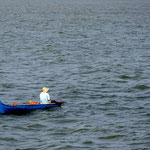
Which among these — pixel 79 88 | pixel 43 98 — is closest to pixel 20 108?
pixel 43 98

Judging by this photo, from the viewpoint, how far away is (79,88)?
33.5m

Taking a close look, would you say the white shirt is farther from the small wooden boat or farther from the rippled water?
the rippled water

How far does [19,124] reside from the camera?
2572cm

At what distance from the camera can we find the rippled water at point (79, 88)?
2391cm

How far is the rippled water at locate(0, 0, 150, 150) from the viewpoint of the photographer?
78.4 ft

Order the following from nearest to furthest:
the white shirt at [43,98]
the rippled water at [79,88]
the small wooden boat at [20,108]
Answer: the rippled water at [79,88] → the small wooden boat at [20,108] → the white shirt at [43,98]

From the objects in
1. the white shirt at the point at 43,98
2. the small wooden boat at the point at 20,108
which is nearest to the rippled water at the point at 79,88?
the small wooden boat at the point at 20,108

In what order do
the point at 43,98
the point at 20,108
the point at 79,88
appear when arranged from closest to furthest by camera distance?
1. the point at 20,108
2. the point at 43,98
3. the point at 79,88

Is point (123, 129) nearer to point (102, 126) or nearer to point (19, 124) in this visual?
point (102, 126)

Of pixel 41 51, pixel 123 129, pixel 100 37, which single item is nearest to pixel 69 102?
pixel 123 129

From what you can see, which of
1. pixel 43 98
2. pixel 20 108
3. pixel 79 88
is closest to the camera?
pixel 20 108

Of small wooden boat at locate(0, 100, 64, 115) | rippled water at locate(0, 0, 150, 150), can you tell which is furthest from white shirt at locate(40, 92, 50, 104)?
rippled water at locate(0, 0, 150, 150)

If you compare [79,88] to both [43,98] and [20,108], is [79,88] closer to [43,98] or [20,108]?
[43,98]

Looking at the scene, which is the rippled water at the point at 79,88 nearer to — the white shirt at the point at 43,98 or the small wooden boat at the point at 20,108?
the small wooden boat at the point at 20,108
